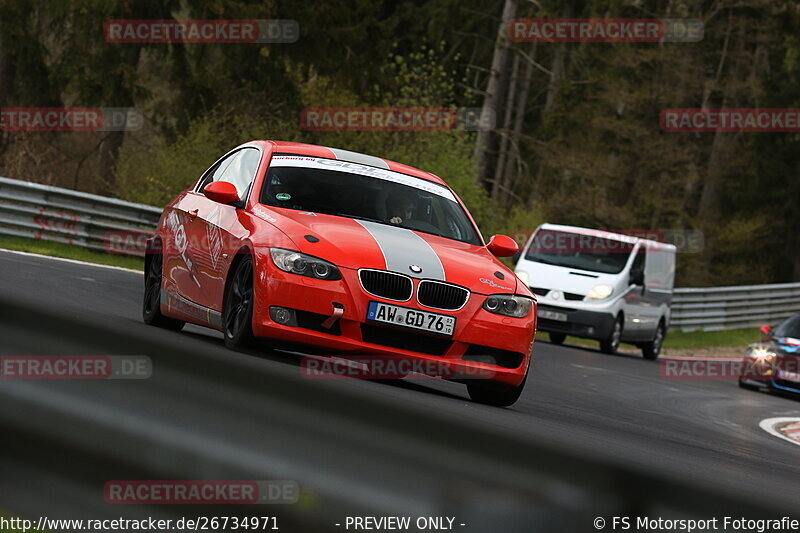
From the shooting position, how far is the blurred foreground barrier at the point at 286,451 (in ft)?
8.59

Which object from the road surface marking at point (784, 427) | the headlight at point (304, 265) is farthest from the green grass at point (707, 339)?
the headlight at point (304, 265)

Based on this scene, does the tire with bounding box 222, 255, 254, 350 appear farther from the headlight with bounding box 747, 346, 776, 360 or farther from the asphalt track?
the headlight with bounding box 747, 346, 776, 360

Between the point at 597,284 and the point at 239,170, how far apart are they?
1326 centimetres

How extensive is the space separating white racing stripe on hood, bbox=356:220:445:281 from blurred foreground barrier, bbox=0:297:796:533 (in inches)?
210

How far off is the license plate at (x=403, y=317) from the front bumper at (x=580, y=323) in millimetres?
13917

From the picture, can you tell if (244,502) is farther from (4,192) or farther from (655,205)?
(655,205)

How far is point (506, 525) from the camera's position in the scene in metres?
2.78

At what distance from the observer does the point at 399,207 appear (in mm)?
10180

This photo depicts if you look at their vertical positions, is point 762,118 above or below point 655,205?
above

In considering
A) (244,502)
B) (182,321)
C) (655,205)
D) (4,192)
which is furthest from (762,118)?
(244,502)

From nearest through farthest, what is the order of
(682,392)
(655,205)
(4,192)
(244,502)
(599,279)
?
(244,502), (682,392), (4,192), (599,279), (655,205)

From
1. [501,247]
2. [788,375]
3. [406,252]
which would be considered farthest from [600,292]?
[406,252]

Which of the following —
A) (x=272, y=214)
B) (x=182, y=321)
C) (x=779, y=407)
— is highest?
(x=272, y=214)

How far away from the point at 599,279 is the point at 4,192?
31.5 ft
